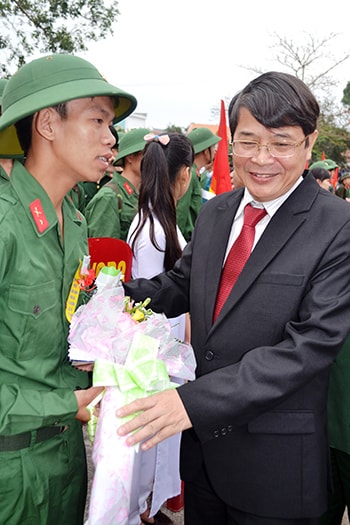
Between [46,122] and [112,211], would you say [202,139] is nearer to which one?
[112,211]

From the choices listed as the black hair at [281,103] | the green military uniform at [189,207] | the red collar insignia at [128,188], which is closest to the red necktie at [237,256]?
the black hair at [281,103]

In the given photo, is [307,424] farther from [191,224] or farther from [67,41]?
[67,41]

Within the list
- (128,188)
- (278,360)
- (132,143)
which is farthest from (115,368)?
(132,143)

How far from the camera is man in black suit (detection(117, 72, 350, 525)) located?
5.05ft

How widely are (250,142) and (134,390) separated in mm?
953

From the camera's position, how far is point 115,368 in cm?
149

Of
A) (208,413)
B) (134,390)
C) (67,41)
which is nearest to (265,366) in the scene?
(208,413)

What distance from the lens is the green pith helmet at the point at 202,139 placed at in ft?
19.5

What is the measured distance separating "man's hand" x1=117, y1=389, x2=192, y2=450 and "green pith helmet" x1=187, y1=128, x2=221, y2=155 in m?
4.78

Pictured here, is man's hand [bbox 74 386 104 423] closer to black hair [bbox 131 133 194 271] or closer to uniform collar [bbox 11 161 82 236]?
uniform collar [bbox 11 161 82 236]

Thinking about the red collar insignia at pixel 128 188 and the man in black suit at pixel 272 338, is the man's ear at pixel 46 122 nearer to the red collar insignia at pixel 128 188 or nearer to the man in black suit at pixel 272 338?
the man in black suit at pixel 272 338

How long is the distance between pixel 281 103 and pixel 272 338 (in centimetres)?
80

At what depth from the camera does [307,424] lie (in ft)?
5.41

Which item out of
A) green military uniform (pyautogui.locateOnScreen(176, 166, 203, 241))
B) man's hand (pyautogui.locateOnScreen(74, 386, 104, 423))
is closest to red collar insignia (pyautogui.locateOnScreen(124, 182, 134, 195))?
green military uniform (pyautogui.locateOnScreen(176, 166, 203, 241))
